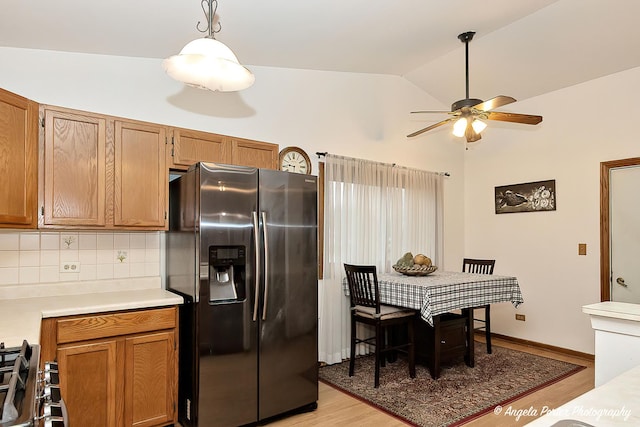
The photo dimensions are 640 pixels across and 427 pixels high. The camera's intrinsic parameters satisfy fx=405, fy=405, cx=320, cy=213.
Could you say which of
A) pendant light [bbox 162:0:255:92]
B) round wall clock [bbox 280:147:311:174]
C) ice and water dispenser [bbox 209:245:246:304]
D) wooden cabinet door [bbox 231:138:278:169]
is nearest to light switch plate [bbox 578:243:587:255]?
round wall clock [bbox 280:147:311:174]

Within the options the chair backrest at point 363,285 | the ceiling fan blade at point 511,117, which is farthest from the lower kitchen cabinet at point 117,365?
the ceiling fan blade at point 511,117

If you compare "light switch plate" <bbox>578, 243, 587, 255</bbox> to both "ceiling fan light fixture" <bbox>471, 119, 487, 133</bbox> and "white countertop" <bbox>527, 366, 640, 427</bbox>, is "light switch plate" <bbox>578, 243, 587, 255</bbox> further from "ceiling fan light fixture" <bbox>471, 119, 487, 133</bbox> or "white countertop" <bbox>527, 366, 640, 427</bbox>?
"white countertop" <bbox>527, 366, 640, 427</bbox>

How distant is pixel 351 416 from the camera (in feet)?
9.54

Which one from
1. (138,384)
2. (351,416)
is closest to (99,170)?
(138,384)

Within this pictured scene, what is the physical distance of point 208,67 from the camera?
1922 mm

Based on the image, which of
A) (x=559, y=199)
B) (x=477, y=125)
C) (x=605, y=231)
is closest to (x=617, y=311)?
(x=477, y=125)

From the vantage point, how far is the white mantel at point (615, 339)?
1.37 meters

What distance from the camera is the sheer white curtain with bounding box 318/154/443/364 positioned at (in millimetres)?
4070

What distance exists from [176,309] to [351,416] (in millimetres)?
1453

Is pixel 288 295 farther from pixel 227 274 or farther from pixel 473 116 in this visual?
pixel 473 116

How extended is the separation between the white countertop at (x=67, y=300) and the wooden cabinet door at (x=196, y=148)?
3.06 ft

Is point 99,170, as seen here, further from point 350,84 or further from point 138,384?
point 350,84

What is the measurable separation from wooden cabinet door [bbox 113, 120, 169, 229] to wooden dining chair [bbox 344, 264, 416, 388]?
174cm

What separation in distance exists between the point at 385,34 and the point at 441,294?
219 cm
